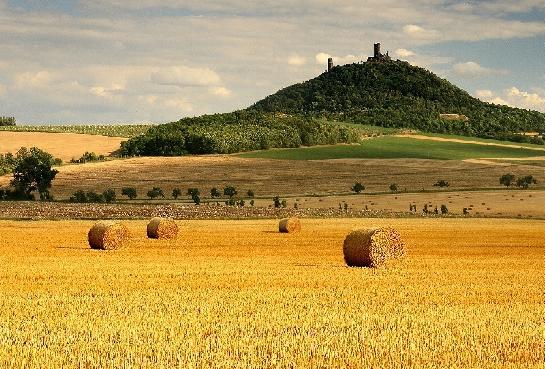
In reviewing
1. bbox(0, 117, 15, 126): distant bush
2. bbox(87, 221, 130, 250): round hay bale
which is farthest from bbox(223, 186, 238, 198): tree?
bbox(0, 117, 15, 126): distant bush

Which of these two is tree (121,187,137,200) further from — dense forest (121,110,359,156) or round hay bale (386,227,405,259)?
round hay bale (386,227,405,259)

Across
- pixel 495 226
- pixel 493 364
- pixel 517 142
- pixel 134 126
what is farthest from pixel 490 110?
pixel 493 364

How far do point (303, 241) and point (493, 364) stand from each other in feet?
96.6

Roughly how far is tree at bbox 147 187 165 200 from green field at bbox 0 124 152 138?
5989 centimetres

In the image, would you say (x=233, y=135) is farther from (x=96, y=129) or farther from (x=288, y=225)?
(x=288, y=225)

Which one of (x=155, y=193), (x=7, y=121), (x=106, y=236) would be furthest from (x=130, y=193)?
(x=7, y=121)

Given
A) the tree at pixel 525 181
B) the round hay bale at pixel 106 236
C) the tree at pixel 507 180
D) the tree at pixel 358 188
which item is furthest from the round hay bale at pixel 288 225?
the tree at pixel 507 180

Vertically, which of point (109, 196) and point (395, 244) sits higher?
point (395, 244)

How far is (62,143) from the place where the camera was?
12681 cm

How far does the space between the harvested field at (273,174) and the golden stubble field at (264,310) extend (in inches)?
2167

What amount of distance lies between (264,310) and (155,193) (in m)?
66.5

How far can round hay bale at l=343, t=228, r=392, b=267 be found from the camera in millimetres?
26953

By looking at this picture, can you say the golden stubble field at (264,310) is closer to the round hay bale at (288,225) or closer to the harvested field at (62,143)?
the round hay bale at (288,225)

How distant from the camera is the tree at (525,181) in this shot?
8643 centimetres
